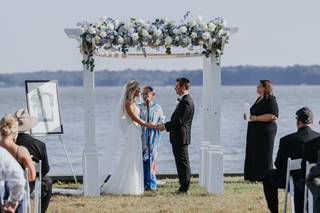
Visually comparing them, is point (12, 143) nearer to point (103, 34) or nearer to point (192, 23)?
point (103, 34)

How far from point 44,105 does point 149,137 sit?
1.49 metres

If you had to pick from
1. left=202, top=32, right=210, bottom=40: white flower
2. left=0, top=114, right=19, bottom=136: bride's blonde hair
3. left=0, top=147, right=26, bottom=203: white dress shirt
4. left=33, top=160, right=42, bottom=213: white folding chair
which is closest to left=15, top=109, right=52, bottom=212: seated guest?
left=33, top=160, right=42, bottom=213: white folding chair

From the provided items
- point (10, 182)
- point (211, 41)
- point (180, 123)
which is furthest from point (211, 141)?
point (10, 182)

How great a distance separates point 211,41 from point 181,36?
14.4 inches

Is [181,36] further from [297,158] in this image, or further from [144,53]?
A: [297,158]

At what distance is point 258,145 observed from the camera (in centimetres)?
1309

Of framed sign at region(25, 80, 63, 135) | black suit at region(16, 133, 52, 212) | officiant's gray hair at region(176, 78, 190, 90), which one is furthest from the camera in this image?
framed sign at region(25, 80, 63, 135)

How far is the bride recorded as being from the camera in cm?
1225

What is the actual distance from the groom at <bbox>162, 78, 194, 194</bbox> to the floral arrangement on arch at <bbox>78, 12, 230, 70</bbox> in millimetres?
480

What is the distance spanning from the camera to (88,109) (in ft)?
39.4

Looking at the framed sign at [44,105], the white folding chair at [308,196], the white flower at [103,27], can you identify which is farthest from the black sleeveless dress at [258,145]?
the white folding chair at [308,196]

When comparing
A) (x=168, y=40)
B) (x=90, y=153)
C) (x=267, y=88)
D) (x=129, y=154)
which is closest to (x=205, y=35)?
(x=168, y=40)

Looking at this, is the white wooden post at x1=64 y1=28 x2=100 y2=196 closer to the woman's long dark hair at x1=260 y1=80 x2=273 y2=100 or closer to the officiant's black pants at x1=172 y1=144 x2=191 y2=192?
the officiant's black pants at x1=172 y1=144 x2=191 y2=192

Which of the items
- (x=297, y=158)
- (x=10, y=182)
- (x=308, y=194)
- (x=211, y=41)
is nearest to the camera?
(x=10, y=182)
